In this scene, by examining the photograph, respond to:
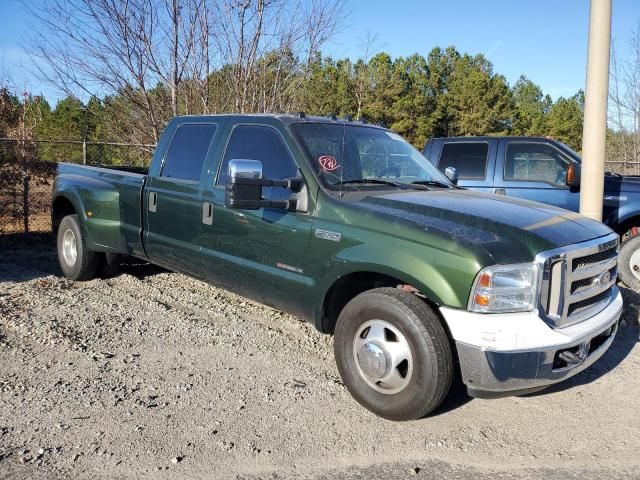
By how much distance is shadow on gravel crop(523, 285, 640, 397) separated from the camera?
4.16 metres

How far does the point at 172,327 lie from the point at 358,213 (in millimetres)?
2242

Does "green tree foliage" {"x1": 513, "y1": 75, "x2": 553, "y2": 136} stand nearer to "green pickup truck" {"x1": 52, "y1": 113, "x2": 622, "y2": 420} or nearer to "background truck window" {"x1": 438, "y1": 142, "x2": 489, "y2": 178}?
"background truck window" {"x1": 438, "y1": 142, "x2": 489, "y2": 178}

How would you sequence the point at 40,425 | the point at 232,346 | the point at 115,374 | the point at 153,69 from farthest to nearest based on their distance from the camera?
the point at 153,69
the point at 232,346
the point at 115,374
the point at 40,425

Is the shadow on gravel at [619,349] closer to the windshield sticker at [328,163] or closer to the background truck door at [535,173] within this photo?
the background truck door at [535,173]

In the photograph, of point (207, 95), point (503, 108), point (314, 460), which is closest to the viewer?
point (314, 460)

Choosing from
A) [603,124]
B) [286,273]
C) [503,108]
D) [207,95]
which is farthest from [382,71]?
[286,273]

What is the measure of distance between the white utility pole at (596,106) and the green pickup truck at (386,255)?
1938 millimetres

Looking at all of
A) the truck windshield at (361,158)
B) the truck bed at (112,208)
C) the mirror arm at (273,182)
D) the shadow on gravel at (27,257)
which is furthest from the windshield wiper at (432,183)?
the shadow on gravel at (27,257)

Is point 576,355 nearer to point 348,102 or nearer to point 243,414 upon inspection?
point 243,414

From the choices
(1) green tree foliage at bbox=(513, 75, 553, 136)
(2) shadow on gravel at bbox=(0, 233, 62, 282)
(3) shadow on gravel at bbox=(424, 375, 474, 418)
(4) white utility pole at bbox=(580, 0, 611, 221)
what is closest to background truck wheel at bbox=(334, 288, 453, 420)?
(3) shadow on gravel at bbox=(424, 375, 474, 418)

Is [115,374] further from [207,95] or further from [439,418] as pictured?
[207,95]

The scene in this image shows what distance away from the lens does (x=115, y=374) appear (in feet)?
13.1

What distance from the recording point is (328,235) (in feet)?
12.4

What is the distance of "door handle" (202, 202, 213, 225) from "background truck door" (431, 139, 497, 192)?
14.4ft
